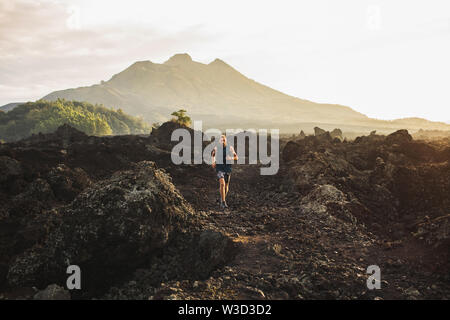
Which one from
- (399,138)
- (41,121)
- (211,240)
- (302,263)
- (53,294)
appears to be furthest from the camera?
(41,121)

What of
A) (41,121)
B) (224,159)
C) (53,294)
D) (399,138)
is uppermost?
(41,121)

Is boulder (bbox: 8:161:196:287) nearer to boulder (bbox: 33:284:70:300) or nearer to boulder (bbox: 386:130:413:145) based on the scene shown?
boulder (bbox: 33:284:70:300)

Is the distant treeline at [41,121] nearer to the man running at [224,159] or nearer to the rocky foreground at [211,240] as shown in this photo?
the rocky foreground at [211,240]

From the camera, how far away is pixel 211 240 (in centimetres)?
614

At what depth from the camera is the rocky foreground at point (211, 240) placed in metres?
5.17

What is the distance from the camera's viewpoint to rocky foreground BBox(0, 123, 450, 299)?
5.17m

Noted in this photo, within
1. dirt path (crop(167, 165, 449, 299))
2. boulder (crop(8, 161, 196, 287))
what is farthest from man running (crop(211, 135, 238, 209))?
boulder (crop(8, 161, 196, 287))

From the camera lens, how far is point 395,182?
11.1 meters

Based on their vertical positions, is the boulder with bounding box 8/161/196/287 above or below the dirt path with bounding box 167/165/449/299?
above

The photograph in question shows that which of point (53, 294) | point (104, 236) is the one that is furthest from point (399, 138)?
point (53, 294)

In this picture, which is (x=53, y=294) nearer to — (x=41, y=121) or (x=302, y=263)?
(x=302, y=263)
